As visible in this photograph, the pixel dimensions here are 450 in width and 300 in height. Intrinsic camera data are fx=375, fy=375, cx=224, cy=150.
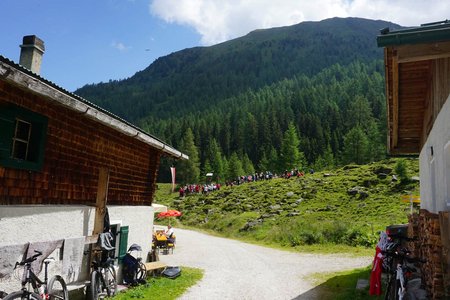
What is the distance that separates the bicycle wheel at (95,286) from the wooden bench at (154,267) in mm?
3545

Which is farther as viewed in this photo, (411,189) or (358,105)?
(358,105)

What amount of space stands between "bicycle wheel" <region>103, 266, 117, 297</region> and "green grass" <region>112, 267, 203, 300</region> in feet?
0.63

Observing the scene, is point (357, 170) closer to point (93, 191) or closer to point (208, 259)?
point (208, 259)

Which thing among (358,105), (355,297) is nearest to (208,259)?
(355,297)

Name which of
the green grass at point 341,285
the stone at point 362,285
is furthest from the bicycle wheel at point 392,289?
the stone at point 362,285

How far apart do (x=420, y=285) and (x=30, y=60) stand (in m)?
11.5

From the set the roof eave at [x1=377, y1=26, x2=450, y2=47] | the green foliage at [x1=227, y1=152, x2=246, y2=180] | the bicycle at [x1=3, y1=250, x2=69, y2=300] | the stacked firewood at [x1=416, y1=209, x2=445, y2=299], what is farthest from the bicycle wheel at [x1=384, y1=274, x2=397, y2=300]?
the green foliage at [x1=227, y1=152, x2=246, y2=180]

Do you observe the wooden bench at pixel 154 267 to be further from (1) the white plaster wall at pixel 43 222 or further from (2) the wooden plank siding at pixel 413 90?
(2) the wooden plank siding at pixel 413 90

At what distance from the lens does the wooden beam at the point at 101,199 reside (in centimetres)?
1049

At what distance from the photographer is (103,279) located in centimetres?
1012

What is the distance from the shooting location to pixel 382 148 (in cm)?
7256

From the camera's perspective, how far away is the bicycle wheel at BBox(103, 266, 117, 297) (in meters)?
10.4

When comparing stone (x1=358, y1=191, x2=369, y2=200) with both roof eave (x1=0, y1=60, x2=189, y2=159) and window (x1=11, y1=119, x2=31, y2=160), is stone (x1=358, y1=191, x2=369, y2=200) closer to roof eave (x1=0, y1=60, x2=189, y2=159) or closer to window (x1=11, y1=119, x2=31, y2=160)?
roof eave (x1=0, y1=60, x2=189, y2=159)

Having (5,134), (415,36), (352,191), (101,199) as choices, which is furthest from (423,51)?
(352,191)
